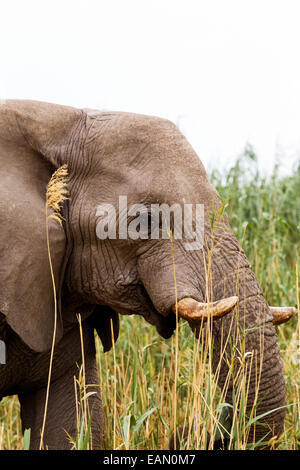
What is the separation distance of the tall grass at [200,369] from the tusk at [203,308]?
102 mm

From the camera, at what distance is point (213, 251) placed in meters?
3.80

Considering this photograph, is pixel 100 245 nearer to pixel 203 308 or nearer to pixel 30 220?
pixel 30 220

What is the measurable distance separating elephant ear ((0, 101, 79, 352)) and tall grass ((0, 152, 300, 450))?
1.82 ft

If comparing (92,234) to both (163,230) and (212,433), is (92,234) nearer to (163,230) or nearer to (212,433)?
(163,230)

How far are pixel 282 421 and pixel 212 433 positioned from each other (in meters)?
0.67

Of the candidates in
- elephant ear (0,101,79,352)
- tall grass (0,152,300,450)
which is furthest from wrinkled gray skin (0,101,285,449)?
tall grass (0,152,300,450)

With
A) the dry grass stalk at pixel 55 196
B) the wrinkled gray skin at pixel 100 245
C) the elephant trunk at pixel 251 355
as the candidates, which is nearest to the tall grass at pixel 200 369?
the elephant trunk at pixel 251 355

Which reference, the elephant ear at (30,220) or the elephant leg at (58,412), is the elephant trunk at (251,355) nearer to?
the elephant ear at (30,220)

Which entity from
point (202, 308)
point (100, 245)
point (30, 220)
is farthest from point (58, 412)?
point (202, 308)

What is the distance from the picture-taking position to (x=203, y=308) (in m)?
→ 3.51

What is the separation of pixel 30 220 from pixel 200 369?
1.17 meters

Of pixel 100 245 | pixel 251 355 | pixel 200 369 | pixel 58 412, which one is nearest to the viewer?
pixel 200 369

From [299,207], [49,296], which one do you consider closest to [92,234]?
[49,296]

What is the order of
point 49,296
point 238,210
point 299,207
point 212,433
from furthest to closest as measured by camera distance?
point 299,207, point 238,210, point 49,296, point 212,433
